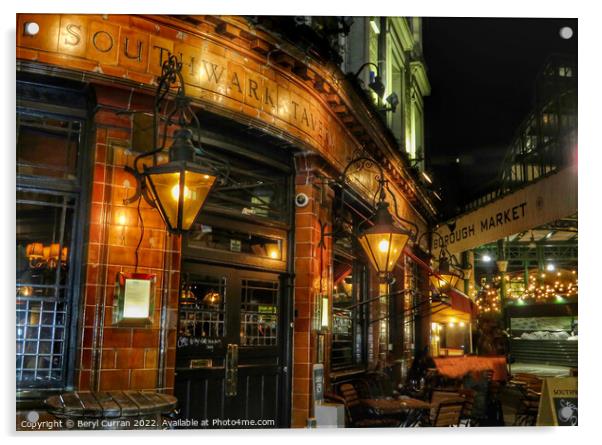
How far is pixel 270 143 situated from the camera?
647cm

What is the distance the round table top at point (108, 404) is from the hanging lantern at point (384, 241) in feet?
7.59

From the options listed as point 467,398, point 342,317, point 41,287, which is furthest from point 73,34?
point 467,398

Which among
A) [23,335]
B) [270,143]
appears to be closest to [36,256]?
[23,335]

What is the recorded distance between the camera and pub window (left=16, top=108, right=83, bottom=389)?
4707 millimetres

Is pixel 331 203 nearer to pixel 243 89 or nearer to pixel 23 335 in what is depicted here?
pixel 243 89

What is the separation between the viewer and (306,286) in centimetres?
669

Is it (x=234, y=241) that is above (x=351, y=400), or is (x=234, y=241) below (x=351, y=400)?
above

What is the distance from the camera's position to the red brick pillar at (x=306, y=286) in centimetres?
652

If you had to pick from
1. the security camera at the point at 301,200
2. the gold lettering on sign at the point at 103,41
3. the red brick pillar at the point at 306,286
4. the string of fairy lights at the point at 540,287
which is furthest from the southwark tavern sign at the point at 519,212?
the gold lettering on sign at the point at 103,41

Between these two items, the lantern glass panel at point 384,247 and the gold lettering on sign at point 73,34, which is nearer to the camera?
the gold lettering on sign at point 73,34

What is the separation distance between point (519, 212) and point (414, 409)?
7.96 feet

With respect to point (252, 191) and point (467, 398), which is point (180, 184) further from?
point (467, 398)

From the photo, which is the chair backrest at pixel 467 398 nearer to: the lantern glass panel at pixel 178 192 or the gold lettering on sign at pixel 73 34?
the lantern glass panel at pixel 178 192

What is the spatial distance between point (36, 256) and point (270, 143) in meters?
2.57
